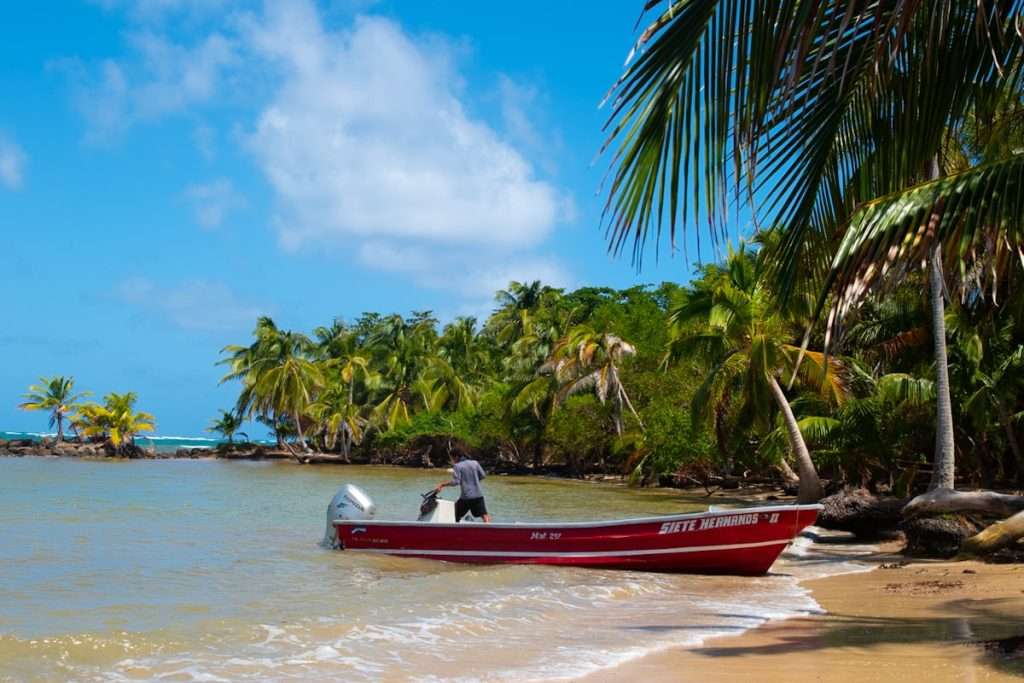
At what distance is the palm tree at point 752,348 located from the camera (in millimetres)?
20922

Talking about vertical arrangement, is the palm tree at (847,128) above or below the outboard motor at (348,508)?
above

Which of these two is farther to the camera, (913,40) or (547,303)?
(547,303)

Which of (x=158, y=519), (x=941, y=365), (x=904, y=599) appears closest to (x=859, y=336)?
(x=941, y=365)

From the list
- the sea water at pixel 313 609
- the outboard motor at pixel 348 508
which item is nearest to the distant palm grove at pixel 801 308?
the sea water at pixel 313 609

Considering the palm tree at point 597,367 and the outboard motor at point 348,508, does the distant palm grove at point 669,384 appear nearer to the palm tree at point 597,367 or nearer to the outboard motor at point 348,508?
the palm tree at point 597,367

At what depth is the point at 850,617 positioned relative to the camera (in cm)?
859

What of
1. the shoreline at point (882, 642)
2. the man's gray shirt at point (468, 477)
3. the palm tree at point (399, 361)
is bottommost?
the shoreline at point (882, 642)

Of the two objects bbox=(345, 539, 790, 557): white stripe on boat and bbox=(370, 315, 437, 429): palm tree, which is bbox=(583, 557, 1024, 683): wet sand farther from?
bbox=(370, 315, 437, 429): palm tree

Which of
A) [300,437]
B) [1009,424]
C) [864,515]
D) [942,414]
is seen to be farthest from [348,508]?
[300,437]

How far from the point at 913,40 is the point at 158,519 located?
69.8 feet

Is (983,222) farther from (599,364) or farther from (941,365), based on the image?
(599,364)

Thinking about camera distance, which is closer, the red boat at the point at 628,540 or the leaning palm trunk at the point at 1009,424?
the red boat at the point at 628,540

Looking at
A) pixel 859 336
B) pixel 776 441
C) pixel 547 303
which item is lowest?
pixel 776 441

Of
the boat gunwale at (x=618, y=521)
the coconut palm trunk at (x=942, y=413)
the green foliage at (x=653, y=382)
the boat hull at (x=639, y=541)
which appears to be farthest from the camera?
the green foliage at (x=653, y=382)
